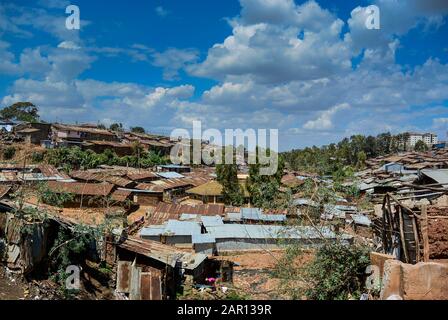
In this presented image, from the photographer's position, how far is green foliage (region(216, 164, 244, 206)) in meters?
29.4

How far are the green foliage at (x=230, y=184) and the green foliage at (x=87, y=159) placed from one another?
48.8ft

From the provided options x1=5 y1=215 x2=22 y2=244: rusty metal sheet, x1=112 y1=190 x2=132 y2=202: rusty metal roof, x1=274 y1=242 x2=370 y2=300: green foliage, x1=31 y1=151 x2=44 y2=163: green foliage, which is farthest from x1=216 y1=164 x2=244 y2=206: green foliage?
x1=31 y1=151 x2=44 y2=163: green foliage

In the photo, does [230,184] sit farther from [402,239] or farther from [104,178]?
[402,239]

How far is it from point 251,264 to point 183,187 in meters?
20.5

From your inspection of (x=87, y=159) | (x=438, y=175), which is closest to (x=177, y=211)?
(x=438, y=175)

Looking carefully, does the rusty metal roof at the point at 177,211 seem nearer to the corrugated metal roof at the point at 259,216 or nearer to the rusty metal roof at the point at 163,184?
the corrugated metal roof at the point at 259,216

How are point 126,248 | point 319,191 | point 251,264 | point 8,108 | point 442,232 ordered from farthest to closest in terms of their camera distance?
point 8,108 < point 251,264 < point 126,248 < point 319,191 < point 442,232

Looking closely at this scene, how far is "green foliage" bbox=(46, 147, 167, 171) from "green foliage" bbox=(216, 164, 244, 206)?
1487 centimetres

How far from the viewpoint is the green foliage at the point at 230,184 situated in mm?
29391

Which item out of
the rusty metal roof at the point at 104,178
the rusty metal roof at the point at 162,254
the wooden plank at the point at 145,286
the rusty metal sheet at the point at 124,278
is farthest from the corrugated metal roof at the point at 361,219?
the rusty metal roof at the point at 104,178

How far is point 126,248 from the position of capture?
11.0m

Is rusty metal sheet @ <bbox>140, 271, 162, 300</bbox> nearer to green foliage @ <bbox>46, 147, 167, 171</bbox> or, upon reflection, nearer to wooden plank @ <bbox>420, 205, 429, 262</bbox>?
wooden plank @ <bbox>420, 205, 429, 262</bbox>
